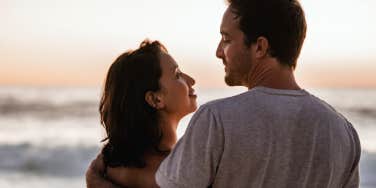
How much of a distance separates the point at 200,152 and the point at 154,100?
69 centimetres

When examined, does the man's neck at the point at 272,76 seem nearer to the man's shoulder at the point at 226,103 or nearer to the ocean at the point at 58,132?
the man's shoulder at the point at 226,103

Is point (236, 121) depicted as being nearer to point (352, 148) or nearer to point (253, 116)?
point (253, 116)

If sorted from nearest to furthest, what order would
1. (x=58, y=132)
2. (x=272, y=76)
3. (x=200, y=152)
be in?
1. (x=200, y=152)
2. (x=272, y=76)
3. (x=58, y=132)

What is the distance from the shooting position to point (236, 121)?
81.9 inches

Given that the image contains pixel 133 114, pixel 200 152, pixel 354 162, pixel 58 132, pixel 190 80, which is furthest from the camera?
pixel 58 132

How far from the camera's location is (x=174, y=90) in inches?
109

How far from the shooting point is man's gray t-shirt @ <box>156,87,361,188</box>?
208 cm

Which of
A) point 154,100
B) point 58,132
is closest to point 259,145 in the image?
point 154,100

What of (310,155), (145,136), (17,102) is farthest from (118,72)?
(17,102)

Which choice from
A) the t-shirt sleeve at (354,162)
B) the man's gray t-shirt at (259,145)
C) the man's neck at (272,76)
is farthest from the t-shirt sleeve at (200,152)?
the t-shirt sleeve at (354,162)

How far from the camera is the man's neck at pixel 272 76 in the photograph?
2199 mm

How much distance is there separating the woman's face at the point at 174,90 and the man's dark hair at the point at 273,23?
1.87 ft

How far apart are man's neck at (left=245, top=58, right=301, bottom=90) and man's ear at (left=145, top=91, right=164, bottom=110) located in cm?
56

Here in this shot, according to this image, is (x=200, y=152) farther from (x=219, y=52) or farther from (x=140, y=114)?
(x=140, y=114)
